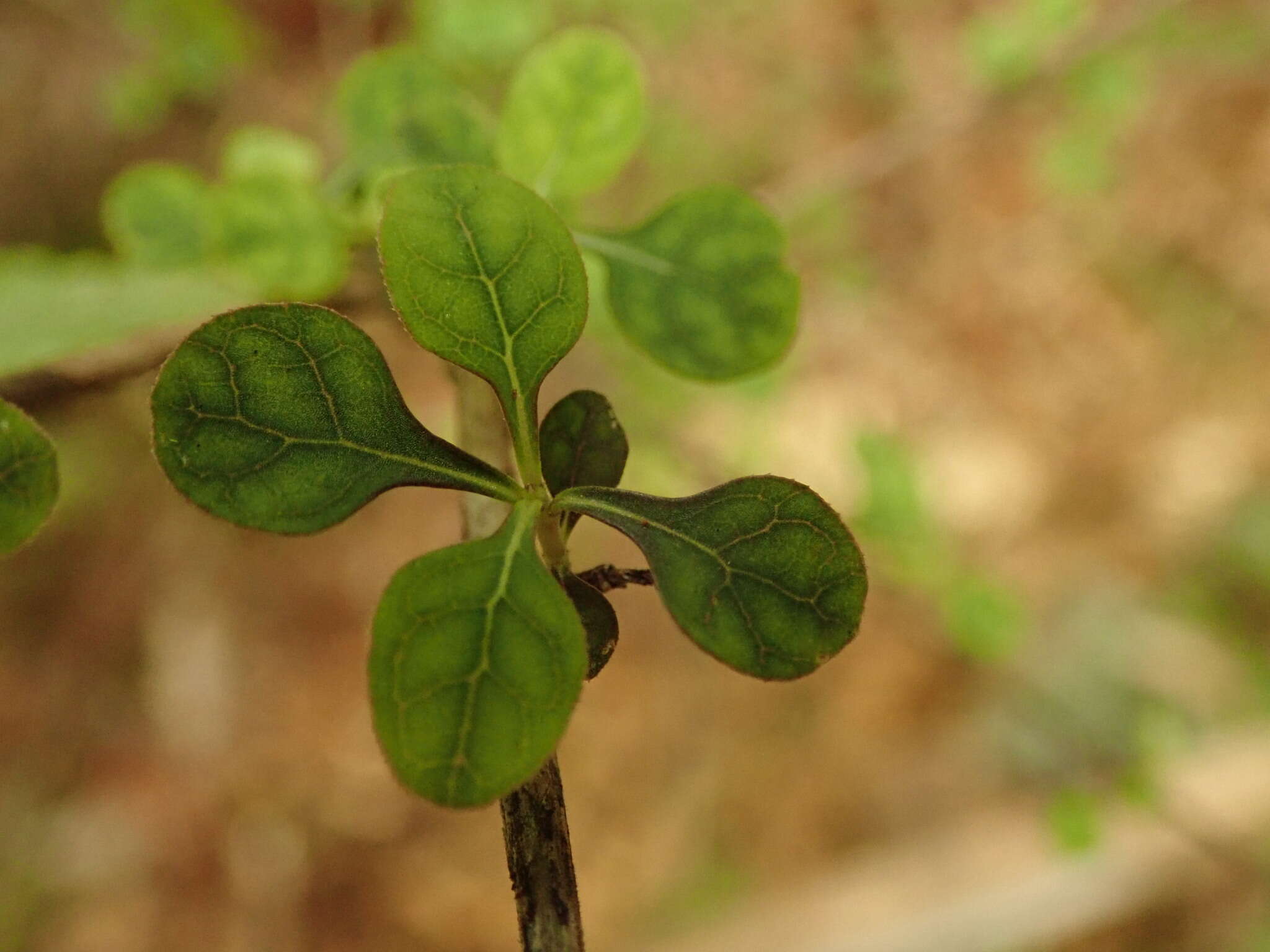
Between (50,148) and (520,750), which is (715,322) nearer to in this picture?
(520,750)

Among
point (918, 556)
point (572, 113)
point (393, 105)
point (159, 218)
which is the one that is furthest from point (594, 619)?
point (918, 556)

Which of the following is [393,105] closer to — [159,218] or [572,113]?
[572,113]

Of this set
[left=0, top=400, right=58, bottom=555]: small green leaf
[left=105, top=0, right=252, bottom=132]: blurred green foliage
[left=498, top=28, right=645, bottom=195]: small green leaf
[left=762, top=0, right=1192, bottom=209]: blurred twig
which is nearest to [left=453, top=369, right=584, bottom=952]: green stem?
[left=0, top=400, right=58, bottom=555]: small green leaf

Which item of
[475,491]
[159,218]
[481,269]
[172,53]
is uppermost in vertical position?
[172,53]

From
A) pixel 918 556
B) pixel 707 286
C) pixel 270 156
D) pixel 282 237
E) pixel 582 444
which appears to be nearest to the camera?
pixel 582 444

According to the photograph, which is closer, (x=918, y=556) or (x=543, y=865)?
(x=543, y=865)

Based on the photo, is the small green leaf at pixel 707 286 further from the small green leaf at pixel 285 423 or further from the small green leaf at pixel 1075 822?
the small green leaf at pixel 1075 822

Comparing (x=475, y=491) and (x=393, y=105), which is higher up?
(x=393, y=105)

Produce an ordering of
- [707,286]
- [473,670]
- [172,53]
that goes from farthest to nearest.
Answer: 1. [172,53]
2. [707,286]
3. [473,670]
